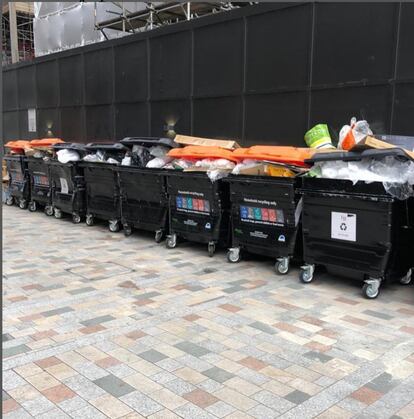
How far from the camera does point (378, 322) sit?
434cm

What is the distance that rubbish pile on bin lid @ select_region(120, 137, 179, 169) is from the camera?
765 cm

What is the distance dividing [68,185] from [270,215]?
4882mm

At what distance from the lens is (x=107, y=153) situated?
898cm

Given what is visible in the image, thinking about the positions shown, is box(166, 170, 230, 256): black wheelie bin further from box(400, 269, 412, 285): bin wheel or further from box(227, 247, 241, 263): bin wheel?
box(400, 269, 412, 285): bin wheel

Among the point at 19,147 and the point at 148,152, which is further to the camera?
the point at 19,147

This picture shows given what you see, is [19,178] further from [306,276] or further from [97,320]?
[306,276]

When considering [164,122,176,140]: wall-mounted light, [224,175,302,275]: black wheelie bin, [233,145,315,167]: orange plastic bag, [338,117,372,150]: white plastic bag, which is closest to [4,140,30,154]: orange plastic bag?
[164,122,176,140]: wall-mounted light

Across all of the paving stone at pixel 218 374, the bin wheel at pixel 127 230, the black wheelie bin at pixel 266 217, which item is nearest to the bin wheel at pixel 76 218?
the bin wheel at pixel 127 230

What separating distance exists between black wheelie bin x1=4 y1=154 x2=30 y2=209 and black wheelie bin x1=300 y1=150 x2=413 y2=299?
7.55 meters

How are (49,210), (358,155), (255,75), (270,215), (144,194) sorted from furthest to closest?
(49,210) → (255,75) → (144,194) → (270,215) → (358,155)

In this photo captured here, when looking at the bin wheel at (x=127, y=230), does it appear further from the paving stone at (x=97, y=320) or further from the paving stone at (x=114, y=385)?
the paving stone at (x=114, y=385)

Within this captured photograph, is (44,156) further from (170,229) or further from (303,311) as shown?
(303,311)

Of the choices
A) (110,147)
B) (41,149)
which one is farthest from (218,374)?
(41,149)

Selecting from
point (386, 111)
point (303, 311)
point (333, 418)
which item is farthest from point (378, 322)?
point (386, 111)
